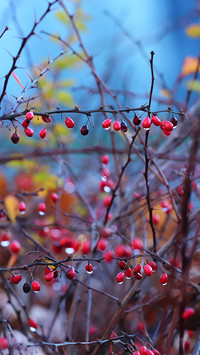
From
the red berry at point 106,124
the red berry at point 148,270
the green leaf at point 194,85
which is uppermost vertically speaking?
the green leaf at point 194,85

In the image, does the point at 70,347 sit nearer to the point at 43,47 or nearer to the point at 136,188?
the point at 136,188

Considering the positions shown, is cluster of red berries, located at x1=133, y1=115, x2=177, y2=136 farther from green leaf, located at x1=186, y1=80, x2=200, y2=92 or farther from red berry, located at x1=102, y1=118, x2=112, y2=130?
green leaf, located at x1=186, y1=80, x2=200, y2=92

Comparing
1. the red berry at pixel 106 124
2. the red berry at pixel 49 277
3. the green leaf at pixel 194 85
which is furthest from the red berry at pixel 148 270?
the green leaf at pixel 194 85

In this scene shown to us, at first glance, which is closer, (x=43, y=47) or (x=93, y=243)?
(x=93, y=243)

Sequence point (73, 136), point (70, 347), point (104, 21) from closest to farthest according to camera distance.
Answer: point (70, 347)
point (73, 136)
point (104, 21)

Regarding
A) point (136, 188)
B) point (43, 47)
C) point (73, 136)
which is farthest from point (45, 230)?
point (43, 47)

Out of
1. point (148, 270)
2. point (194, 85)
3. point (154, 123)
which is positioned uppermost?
point (194, 85)

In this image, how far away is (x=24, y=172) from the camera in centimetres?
269

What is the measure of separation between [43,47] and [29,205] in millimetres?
2097

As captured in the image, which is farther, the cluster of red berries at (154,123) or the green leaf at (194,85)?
the green leaf at (194,85)

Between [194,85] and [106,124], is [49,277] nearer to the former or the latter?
[106,124]

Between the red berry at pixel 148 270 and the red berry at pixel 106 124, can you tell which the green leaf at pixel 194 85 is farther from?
the red berry at pixel 148 270

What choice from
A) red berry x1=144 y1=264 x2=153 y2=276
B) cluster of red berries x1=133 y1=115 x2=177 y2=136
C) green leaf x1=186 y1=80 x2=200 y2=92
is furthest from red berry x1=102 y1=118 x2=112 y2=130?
green leaf x1=186 y1=80 x2=200 y2=92

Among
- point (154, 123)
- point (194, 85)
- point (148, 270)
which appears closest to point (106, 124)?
point (154, 123)
